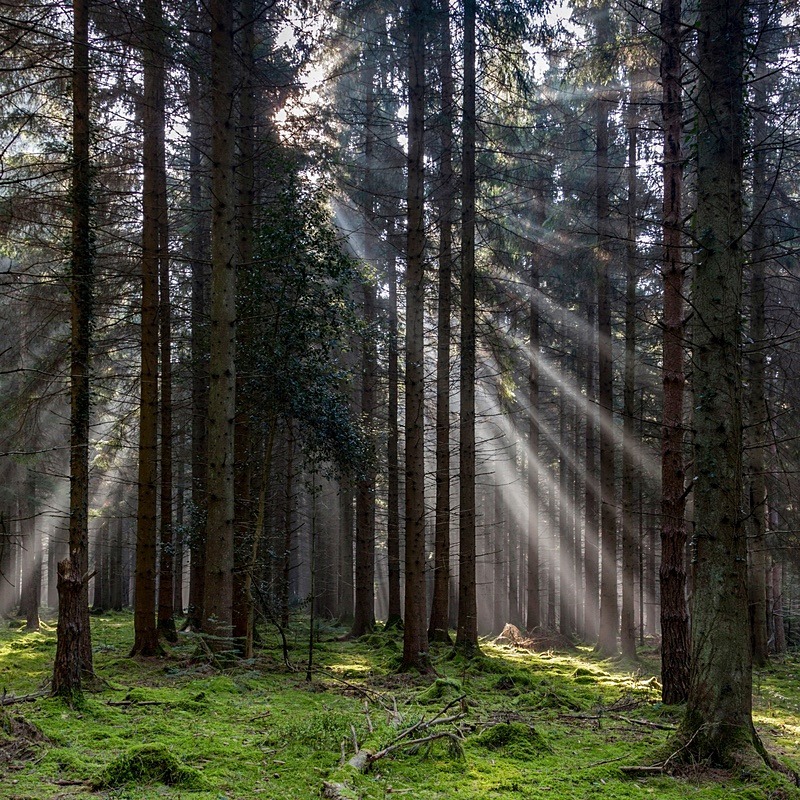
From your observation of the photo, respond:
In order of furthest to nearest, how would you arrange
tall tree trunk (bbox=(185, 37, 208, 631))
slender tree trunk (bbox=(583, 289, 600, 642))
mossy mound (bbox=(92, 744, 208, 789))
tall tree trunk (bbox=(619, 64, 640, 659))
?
slender tree trunk (bbox=(583, 289, 600, 642)) < tall tree trunk (bbox=(619, 64, 640, 659)) < tall tree trunk (bbox=(185, 37, 208, 631)) < mossy mound (bbox=(92, 744, 208, 789))

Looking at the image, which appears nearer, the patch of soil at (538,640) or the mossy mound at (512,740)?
the mossy mound at (512,740)

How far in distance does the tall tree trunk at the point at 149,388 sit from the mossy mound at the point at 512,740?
20.4ft

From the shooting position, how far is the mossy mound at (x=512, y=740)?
5.98 m

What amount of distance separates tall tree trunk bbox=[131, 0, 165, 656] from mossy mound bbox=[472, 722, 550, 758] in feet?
20.4

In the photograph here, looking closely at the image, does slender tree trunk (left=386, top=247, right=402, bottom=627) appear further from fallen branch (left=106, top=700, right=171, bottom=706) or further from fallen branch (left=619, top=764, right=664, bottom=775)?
fallen branch (left=619, top=764, right=664, bottom=775)

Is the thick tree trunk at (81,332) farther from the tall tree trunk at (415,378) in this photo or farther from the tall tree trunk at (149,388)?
the tall tree trunk at (415,378)

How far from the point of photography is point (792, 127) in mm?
14211

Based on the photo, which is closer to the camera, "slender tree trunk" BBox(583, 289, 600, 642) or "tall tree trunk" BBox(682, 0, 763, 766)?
"tall tree trunk" BBox(682, 0, 763, 766)

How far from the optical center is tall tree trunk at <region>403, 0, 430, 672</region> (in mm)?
10570

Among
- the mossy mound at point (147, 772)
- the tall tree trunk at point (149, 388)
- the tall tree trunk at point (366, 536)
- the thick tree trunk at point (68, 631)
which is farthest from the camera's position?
the tall tree trunk at point (366, 536)

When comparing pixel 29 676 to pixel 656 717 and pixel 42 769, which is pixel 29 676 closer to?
pixel 42 769

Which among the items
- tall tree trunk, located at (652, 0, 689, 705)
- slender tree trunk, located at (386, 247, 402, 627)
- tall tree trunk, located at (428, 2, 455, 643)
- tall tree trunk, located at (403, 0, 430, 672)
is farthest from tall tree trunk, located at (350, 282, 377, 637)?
tall tree trunk, located at (652, 0, 689, 705)

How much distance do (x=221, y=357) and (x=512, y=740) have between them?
6080 mm

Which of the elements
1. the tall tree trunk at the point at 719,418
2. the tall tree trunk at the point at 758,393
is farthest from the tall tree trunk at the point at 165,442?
the tall tree trunk at the point at 758,393
